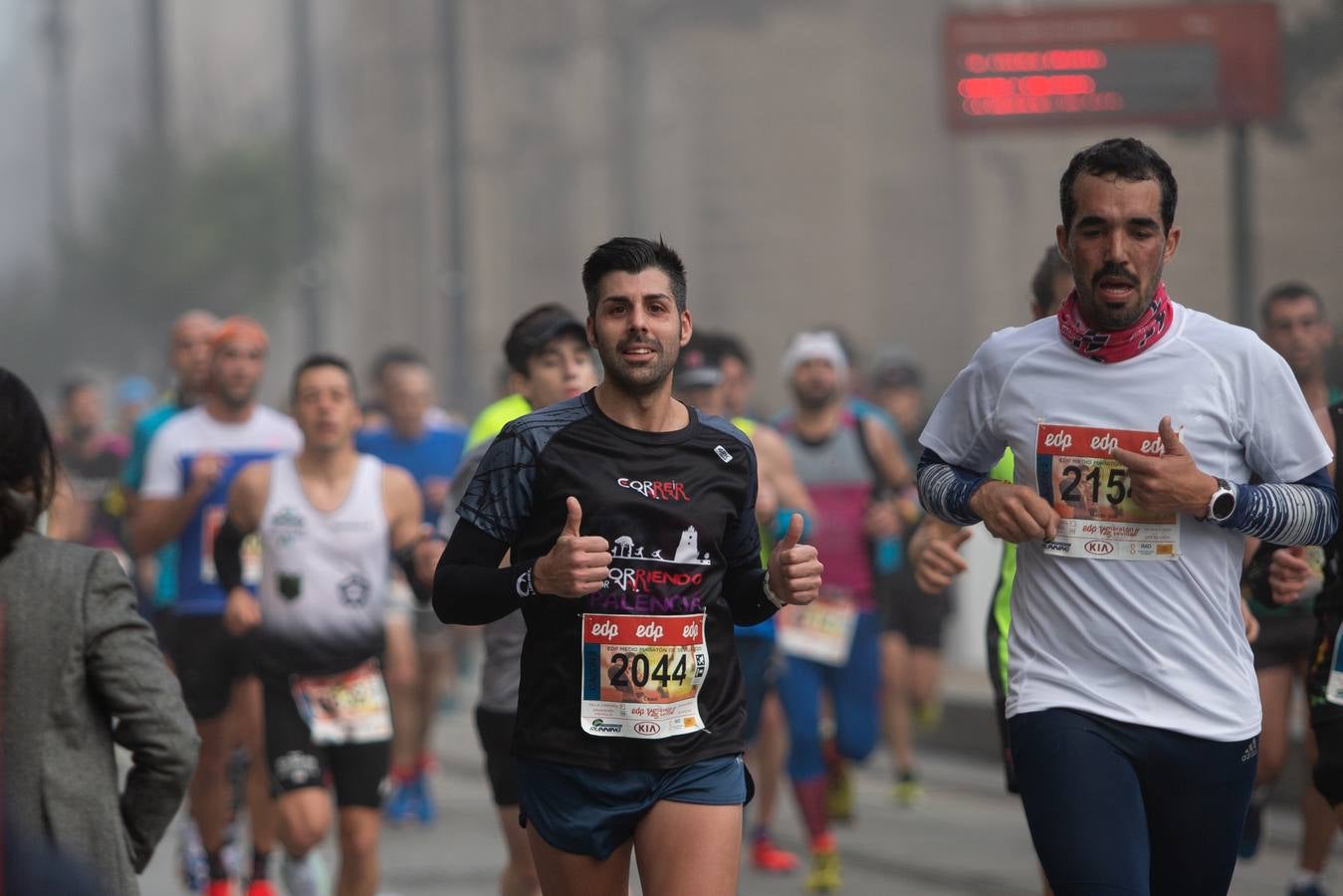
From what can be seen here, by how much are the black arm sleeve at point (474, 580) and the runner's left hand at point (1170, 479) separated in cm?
120

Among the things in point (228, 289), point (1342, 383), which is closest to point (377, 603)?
point (1342, 383)

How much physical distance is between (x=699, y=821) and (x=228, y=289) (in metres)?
37.4

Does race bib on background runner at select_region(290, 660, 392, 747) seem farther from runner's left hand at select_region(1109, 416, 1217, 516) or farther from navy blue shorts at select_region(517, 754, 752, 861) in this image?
runner's left hand at select_region(1109, 416, 1217, 516)

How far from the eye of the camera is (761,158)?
35.9 m

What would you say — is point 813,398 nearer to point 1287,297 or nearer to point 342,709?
point 1287,297

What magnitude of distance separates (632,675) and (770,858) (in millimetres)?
4753

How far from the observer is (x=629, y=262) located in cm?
440

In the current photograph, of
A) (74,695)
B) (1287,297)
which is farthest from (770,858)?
(74,695)

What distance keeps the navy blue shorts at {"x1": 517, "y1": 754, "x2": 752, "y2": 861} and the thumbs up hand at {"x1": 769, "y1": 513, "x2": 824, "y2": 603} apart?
1.29 ft

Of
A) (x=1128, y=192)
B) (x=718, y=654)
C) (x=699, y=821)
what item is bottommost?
(x=699, y=821)

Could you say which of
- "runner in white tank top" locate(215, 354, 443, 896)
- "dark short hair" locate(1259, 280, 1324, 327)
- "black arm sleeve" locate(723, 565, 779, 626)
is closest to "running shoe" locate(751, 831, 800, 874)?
"runner in white tank top" locate(215, 354, 443, 896)

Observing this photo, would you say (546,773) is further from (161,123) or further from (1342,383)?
(161,123)

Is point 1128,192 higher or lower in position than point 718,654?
higher

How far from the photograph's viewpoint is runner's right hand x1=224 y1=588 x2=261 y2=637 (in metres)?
6.93
